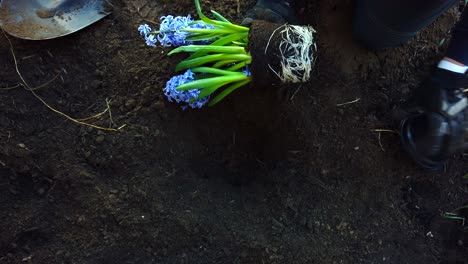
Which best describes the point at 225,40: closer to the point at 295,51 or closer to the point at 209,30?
the point at 209,30

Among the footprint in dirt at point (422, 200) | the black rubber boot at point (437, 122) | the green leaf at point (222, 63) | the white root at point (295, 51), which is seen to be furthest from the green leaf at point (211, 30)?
the footprint in dirt at point (422, 200)

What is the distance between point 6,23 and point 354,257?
153 cm

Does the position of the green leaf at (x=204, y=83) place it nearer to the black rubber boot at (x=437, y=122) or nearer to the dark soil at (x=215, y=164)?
the dark soil at (x=215, y=164)

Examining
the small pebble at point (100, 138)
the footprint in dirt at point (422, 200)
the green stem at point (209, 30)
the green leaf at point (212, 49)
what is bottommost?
the footprint in dirt at point (422, 200)

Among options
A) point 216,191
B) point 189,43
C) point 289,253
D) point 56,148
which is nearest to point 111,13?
point 189,43

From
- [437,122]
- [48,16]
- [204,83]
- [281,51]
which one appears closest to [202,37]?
[204,83]

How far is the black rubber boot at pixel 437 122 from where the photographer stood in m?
1.27

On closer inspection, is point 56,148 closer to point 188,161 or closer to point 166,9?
point 188,161

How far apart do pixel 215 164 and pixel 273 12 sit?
2.01 feet

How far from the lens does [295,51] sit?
1.19 meters

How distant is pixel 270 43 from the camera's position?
47.4 inches

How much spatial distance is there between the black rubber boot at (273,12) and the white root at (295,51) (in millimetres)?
179

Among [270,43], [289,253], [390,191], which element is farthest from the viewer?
[390,191]

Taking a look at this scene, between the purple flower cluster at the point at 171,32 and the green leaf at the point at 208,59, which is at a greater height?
the purple flower cluster at the point at 171,32
